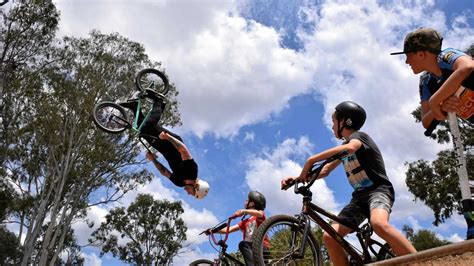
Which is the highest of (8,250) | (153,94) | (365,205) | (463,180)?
(8,250)

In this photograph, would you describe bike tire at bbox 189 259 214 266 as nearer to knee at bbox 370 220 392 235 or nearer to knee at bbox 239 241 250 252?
knee at bbox 239 241 250 252

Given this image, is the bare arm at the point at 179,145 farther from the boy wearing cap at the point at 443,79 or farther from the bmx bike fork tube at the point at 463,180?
the bmx bike fork tube at the point at 463,180

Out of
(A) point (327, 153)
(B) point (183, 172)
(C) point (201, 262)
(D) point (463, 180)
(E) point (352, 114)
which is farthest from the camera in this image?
(B) point (183, 172)

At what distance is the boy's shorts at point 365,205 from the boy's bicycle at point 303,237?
0.20 feet

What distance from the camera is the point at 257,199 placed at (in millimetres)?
5164

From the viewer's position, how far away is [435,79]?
2.46 m

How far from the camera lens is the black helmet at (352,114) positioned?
3.44 m

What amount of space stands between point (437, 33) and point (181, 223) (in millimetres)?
28642

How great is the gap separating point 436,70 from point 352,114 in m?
1.10

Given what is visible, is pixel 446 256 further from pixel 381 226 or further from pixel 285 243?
pixel 285 243

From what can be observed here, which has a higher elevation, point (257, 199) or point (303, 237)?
point (257, 199)

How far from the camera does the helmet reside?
6.09 m

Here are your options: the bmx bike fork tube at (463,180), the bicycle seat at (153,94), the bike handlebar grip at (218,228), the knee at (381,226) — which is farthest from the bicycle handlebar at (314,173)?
the bicycle seat at (153,94)

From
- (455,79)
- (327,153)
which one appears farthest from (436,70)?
(327,153)
